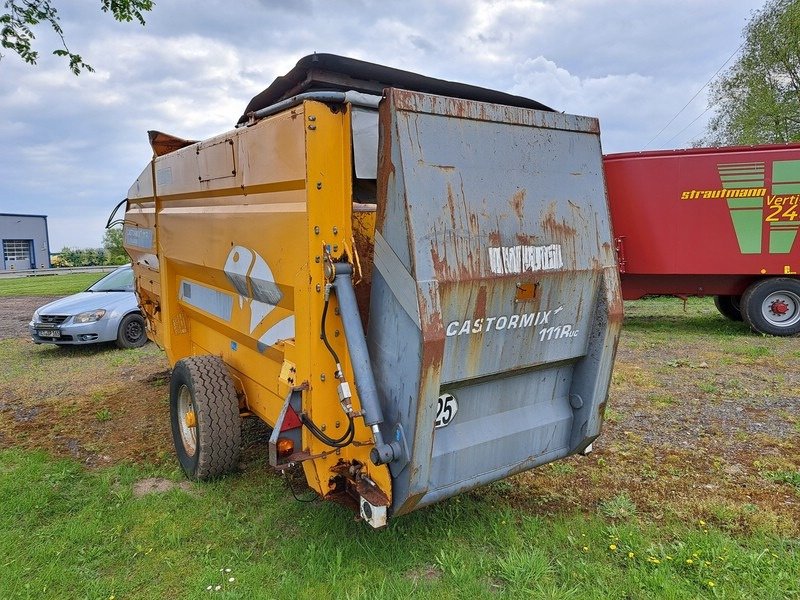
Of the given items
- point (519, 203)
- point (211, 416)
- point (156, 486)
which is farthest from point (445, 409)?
point (156, 486)

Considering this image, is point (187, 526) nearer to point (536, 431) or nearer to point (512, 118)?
point (536, 431)

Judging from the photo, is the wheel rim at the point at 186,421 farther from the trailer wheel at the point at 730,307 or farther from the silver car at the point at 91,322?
the trailer wheel at the point at 730,307

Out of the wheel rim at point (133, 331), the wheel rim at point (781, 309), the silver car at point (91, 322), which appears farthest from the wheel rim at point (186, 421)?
the wheel rim at point (781, 309)

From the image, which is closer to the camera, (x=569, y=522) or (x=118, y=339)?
(x=569, y=522)

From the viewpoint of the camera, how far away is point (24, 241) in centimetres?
5303

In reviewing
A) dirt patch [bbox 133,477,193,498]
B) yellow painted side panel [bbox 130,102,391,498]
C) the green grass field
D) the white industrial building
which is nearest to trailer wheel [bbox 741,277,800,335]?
the green grass field

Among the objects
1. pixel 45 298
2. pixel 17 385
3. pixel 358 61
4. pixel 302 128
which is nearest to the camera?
pixel 302 128

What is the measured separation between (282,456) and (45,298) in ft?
65.2

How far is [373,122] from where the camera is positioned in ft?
8.90

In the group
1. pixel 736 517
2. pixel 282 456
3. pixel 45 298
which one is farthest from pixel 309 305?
pixel 45 298

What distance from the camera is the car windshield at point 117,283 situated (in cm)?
963

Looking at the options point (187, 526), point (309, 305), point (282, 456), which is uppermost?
point (309, 305)

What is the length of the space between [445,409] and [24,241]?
62562 mm

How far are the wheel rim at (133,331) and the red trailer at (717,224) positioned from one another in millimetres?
8366
